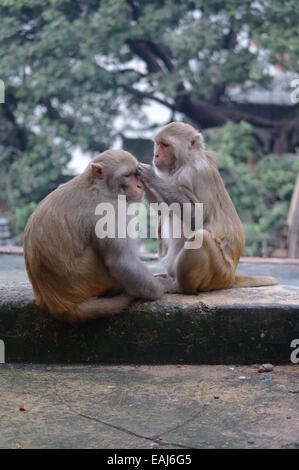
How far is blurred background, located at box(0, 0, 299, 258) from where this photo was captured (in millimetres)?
9164

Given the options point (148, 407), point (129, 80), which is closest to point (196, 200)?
point (148, 407)

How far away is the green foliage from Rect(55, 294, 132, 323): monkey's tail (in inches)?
259

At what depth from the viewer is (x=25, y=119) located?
32.4 ft

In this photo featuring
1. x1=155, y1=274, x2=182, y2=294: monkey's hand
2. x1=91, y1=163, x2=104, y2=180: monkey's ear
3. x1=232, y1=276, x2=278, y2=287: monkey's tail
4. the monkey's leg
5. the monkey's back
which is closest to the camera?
the monkey's back

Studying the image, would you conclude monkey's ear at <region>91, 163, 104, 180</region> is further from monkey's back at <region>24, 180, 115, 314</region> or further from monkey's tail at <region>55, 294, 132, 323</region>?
monkey's tail at <region>55, 294, 132, 323</region>

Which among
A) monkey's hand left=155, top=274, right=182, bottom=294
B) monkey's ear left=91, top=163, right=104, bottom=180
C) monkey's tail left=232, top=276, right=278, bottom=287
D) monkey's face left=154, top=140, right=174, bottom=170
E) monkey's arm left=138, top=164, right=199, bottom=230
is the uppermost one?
monkey's face left=154, top=140, right=174, bottom=170

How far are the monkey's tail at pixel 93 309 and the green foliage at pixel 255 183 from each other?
657cm

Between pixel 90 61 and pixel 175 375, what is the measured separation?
7187 mm

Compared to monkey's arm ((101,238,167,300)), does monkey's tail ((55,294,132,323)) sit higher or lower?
lower

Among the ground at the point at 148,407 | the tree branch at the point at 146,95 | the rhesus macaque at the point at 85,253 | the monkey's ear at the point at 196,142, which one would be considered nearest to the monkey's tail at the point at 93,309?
the rhesus macaque at the point at 85,253

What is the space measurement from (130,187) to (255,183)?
21.6ft

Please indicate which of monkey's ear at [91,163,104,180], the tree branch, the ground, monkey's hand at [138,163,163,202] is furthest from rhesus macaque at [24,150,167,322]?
the tree branch
